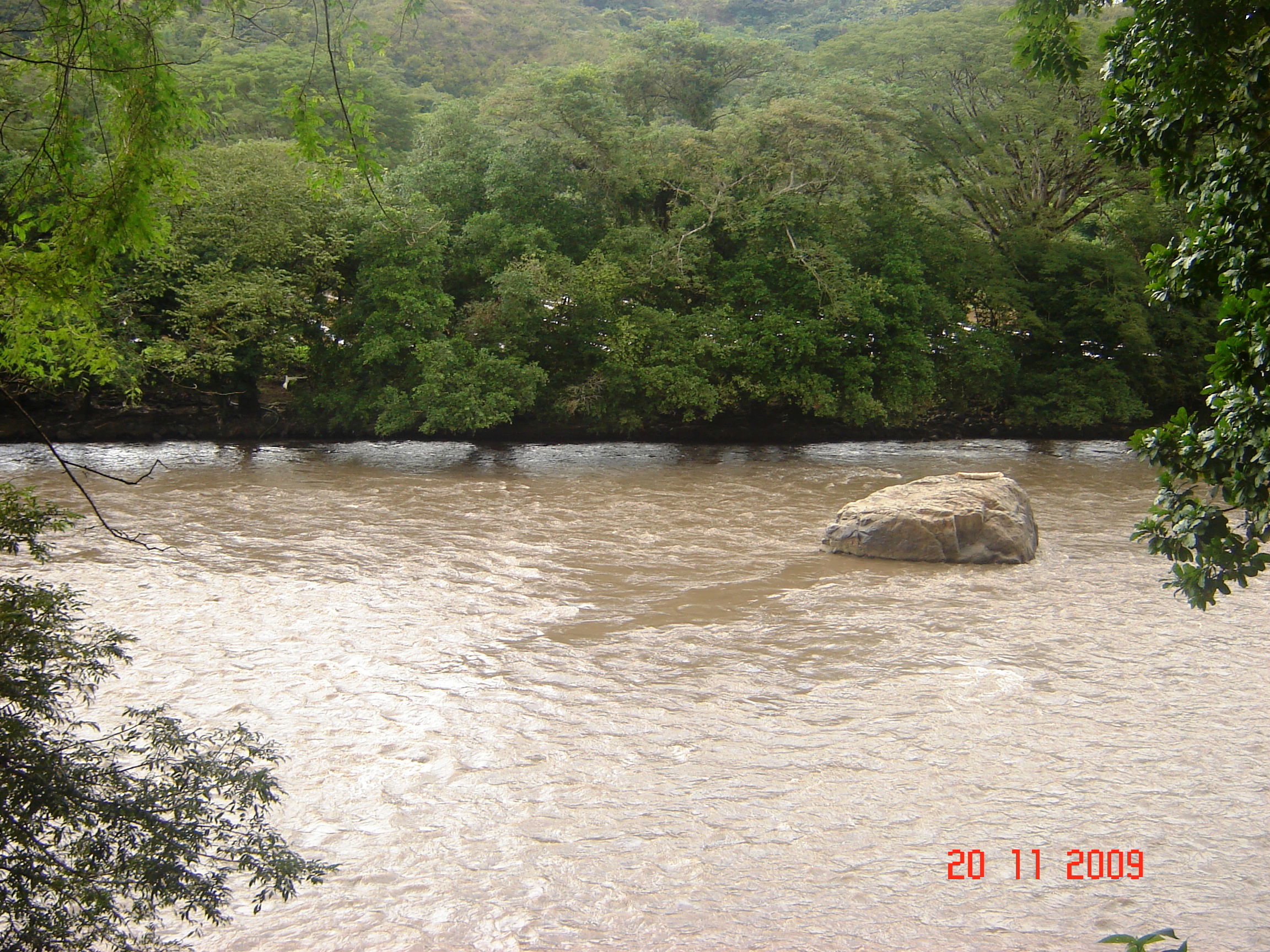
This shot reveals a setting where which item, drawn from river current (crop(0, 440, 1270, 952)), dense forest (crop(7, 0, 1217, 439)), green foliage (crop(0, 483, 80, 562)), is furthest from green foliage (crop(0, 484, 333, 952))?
dense forest (crop(7, 0, 1217, 439))

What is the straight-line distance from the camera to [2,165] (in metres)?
17.6

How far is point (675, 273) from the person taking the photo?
2016 centimetres

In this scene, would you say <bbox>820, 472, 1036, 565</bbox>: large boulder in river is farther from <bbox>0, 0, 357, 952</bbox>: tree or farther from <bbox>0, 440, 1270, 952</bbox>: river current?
<bbox>0, 0, 357, 952</bbox>: tree

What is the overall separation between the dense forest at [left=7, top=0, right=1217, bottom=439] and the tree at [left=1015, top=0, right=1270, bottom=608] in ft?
48.9

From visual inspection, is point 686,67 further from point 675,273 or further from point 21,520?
point 21,520

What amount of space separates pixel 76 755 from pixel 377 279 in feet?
54.8

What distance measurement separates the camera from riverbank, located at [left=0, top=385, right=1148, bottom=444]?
20.1m

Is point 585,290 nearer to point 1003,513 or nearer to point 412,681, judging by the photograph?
point 1003,513

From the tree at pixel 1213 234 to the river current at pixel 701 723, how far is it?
2325 millimetres

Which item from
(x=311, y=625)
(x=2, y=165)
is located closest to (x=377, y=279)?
(x=2, y=165)

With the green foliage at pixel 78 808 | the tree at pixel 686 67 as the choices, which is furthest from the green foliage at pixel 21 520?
the tree at pixel 686 67

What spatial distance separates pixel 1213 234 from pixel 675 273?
54.6 ft

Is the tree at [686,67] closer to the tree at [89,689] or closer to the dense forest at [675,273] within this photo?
the dense forest at [675,273]

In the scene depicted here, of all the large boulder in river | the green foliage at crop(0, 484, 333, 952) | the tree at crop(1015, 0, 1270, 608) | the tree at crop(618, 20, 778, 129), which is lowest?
the large boulder in river
